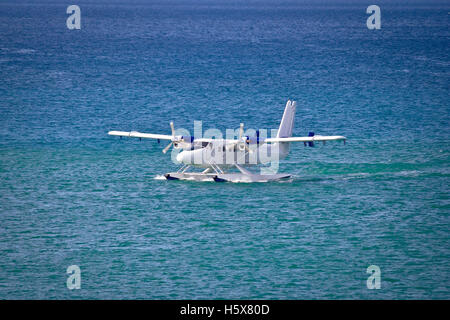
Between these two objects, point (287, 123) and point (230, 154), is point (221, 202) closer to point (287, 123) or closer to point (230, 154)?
point (230, 154)

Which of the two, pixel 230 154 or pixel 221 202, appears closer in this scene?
pixel 221 202

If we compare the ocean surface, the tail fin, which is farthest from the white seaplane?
the ocean surface

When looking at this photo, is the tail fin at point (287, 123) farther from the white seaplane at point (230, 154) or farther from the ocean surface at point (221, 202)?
the ocean surface at point (221, 202)

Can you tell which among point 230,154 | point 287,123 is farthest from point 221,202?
point 287,123

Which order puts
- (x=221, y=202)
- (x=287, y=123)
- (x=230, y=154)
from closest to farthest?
1. (x=221, y=202)
2. (x=230, y=154)
3. (x=287, y=123)

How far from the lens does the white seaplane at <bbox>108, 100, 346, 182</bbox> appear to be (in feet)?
186

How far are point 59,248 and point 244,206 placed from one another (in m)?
12.9

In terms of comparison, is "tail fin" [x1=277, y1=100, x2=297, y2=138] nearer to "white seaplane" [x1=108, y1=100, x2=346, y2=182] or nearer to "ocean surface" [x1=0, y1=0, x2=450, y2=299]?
"white seaplane" [x1=108, y1=100, x2=346, y2=182]

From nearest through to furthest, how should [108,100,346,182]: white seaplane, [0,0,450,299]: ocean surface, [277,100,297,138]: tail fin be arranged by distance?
[0,0,450,299]: ocean surface, [108,100,346,182]: white seaplane, [277,100,297,138]: tail fin

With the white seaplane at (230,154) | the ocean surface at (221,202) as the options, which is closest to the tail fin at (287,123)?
the white seaplane at (230,154)

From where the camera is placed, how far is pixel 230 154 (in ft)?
188

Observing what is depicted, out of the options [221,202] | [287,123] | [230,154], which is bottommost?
[221,202]

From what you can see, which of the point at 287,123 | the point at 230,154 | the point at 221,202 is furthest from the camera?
the point at 287,123
